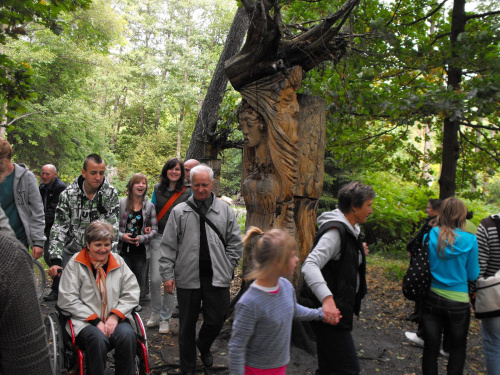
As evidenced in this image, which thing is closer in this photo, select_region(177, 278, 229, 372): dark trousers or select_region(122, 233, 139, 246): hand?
select_region(177, 278, 229, 372): dark trousers

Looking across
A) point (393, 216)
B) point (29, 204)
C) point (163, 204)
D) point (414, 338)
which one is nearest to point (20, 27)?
point (29, 204)

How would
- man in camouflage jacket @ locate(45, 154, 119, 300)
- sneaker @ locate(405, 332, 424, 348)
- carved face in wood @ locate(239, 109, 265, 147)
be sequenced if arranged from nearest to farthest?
man in camouflage jacket @ locate(45, 154, 119, 300) → carved face in wood @ locate(239, 109, 265, 147) → sneaker @ locate(405, 332, 424, 348)

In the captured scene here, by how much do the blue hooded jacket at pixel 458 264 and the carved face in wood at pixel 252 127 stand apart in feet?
6.74

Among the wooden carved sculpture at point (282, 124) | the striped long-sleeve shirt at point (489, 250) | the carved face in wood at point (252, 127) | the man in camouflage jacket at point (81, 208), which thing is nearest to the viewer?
the striped long-sleeve shirt at point (489, 250)

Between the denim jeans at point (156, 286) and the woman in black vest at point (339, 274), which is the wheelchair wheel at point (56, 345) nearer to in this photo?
the denim jeans at point (156, 286)

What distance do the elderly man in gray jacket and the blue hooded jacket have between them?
1.83 metres

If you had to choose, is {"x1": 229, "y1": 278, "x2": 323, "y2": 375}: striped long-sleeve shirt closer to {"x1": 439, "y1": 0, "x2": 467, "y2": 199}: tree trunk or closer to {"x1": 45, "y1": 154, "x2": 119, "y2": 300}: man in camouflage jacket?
{"x1": 45, "y1": 154, "x2": 119, "y2": 300}: man in camouflage jacket

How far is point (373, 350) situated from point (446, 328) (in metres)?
1.71

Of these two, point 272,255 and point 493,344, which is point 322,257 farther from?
point 493,344

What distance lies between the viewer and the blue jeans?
11.1ft

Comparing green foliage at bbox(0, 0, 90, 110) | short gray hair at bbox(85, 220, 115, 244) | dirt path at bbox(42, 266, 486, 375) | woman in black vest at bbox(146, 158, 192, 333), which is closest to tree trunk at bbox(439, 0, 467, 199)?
dirt path at bbox(42, 266, 486, 375)

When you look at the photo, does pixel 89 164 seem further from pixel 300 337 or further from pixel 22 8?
pixel 300 337

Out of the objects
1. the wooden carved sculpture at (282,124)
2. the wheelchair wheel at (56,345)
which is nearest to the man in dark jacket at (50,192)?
the wheelchair wheel at (56,345)

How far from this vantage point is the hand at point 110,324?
3.24 m
